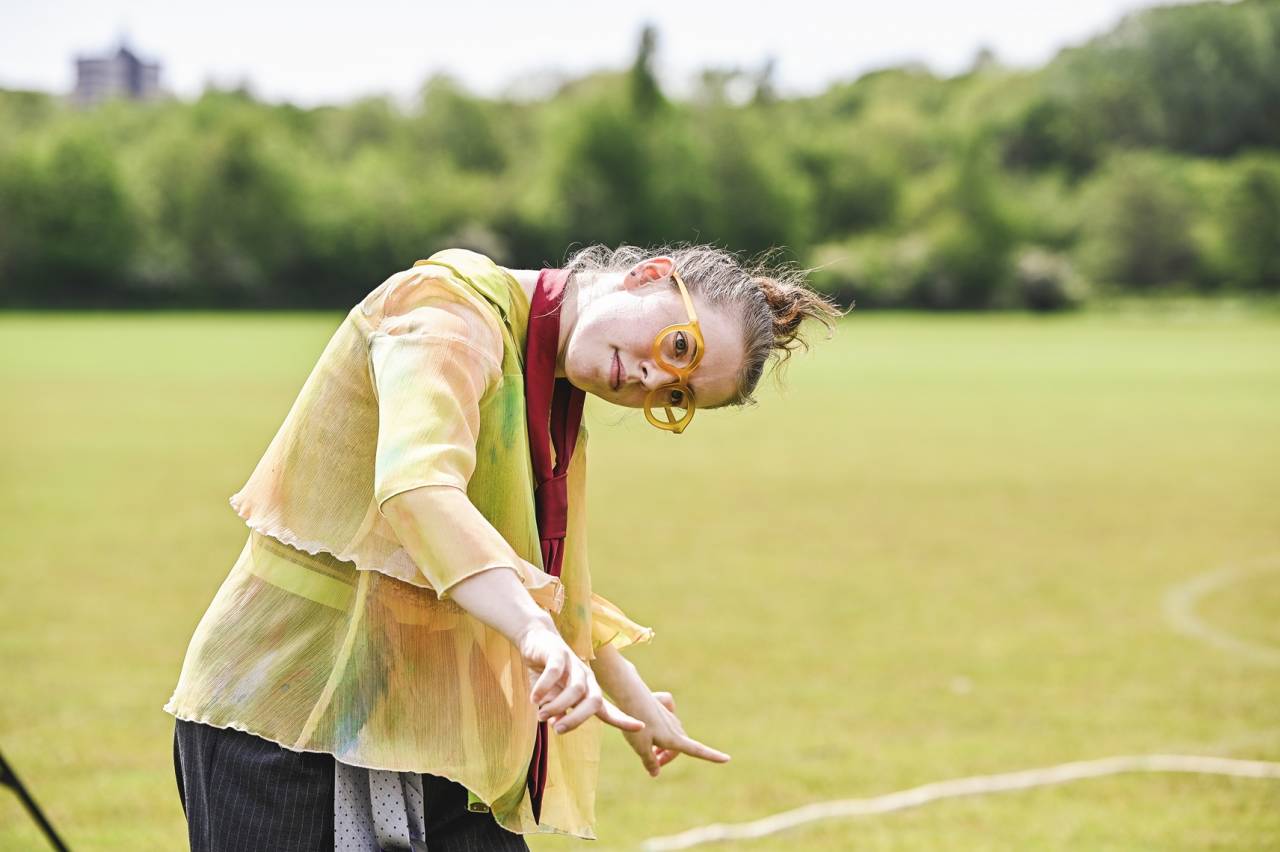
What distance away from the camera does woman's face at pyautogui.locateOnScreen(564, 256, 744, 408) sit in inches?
89.7

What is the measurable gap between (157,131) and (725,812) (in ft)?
323

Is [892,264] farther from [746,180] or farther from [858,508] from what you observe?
[858,508]

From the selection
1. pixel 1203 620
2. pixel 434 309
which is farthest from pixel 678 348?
pixel 1203 620

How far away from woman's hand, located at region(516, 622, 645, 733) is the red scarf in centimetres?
50

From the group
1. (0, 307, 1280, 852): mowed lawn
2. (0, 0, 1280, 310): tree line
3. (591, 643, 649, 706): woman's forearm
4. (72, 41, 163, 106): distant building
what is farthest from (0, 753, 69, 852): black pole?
(72, 41, 163, 106): distant building

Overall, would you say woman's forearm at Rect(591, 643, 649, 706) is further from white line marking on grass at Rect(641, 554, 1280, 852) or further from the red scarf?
white line marking on grass at Rect(641, 554, 1280, 852)

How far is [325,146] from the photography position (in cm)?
11569

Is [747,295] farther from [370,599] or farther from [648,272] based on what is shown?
[370,599]

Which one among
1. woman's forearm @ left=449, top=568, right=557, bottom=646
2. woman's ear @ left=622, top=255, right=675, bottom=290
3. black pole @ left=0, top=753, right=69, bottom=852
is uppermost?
woman's ear @ left=622, top=255, right=675, bottom=290

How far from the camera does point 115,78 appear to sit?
107 meters

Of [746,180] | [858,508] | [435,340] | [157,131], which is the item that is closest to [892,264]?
[746,180]

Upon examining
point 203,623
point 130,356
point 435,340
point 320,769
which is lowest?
point 130,356

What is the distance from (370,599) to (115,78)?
376 feet

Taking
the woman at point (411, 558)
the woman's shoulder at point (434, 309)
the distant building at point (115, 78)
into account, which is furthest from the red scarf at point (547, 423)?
the distant building at point (115, 78)
